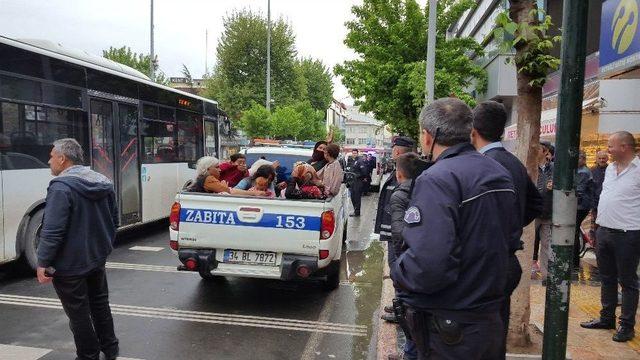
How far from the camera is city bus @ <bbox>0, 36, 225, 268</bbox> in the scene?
6.99 meters

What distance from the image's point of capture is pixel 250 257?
6.13 metres

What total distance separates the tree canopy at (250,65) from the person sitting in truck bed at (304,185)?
3808 cm

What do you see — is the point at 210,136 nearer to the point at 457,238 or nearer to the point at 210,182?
the point at 210,182

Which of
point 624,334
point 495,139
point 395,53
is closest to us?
point 495,139

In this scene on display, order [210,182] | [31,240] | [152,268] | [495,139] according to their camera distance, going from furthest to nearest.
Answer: [152,268] → [31,240] → [210,182] → [495,139]

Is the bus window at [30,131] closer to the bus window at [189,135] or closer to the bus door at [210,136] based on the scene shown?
the bus window at [189,135]

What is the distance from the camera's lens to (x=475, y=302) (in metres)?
2.35

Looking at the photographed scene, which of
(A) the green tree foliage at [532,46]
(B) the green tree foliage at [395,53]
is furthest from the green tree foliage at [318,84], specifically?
(A) the green tree foliage at [532,46]

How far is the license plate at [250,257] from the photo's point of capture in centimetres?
610

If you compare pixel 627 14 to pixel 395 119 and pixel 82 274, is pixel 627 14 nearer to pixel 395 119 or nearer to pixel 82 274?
pixel 82 274

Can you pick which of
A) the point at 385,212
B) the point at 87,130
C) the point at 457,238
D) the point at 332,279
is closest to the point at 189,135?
the point at 87,130

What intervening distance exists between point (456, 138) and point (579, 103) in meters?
0.83

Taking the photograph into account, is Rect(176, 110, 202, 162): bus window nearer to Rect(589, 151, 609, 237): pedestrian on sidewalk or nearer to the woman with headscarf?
the woman with headscarf

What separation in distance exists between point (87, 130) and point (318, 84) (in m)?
59.4
